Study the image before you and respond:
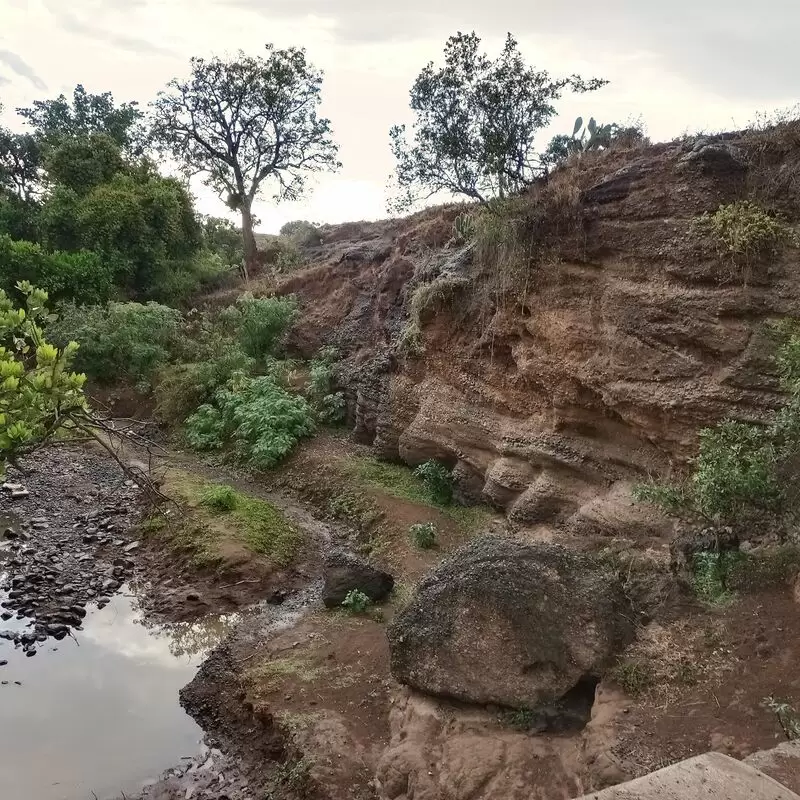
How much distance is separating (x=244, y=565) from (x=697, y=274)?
7.19 metres

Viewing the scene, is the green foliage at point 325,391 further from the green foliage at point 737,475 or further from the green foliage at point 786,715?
the green foliage at point 786,715

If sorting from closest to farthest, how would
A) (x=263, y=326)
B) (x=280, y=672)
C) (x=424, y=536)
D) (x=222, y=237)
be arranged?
(x=280, y=672), (x=424, y=536), (x=263, y=326), (x=222, y=237)

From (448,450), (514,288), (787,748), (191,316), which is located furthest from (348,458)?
(191,316)

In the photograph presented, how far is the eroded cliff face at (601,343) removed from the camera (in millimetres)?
7367

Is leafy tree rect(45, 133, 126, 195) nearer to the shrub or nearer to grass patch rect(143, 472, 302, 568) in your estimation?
the shrub

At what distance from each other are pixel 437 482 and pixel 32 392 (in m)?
7.97

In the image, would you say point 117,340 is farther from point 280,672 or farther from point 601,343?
point 601,343

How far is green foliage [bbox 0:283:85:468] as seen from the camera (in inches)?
138

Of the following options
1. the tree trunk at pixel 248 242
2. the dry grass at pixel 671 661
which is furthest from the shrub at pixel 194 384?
the dry grass at pixel 671 661

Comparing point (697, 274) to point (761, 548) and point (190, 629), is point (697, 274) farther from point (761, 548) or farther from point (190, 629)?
point (190, 629)

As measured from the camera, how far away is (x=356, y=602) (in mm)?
7957

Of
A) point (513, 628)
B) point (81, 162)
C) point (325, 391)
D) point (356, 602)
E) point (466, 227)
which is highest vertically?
point (81, 162)

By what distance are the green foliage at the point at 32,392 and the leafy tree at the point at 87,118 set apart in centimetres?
2371

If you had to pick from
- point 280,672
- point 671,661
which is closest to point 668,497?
point 671,661
